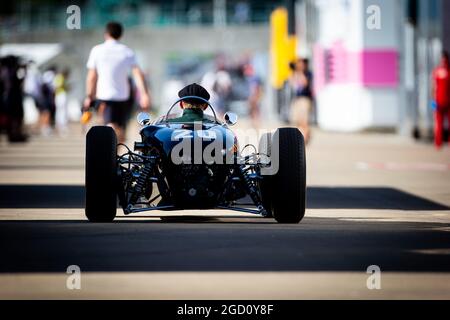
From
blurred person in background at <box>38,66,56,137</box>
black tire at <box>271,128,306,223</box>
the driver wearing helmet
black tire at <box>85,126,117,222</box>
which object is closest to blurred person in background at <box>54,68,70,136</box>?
blurred person in background at <box>38,66,56,137</box>

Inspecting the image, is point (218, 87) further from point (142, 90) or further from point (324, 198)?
point (324, 198)

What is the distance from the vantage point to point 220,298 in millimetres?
8883

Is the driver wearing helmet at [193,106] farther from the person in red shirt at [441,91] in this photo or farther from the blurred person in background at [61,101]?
the blurred person in background at [61,101]

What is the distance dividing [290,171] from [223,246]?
162 centimetres

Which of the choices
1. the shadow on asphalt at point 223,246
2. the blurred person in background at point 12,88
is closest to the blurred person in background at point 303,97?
the blurred person in background at point 12,88

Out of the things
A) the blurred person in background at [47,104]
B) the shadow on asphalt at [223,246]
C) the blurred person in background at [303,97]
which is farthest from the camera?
the blurred person in background at [47,104]

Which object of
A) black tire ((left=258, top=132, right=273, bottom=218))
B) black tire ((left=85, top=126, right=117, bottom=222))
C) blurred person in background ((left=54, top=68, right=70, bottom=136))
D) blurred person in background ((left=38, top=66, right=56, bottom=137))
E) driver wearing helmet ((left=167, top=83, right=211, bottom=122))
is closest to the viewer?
black tire ((left=85, top=126, right=117, bottom=222))

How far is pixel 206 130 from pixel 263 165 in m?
0.58

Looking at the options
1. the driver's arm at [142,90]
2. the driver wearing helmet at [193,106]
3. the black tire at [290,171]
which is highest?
the driver's arm at [142,90]

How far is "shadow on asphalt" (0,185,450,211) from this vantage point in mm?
16172

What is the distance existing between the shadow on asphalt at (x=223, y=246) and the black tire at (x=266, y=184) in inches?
14.5

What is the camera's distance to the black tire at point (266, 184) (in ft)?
44.5

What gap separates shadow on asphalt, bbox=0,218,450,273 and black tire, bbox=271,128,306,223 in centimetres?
23

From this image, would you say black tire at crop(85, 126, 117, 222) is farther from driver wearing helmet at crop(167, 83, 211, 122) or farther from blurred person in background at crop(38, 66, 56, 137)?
blurred person in background at crop(38, 66, 56, 137)
